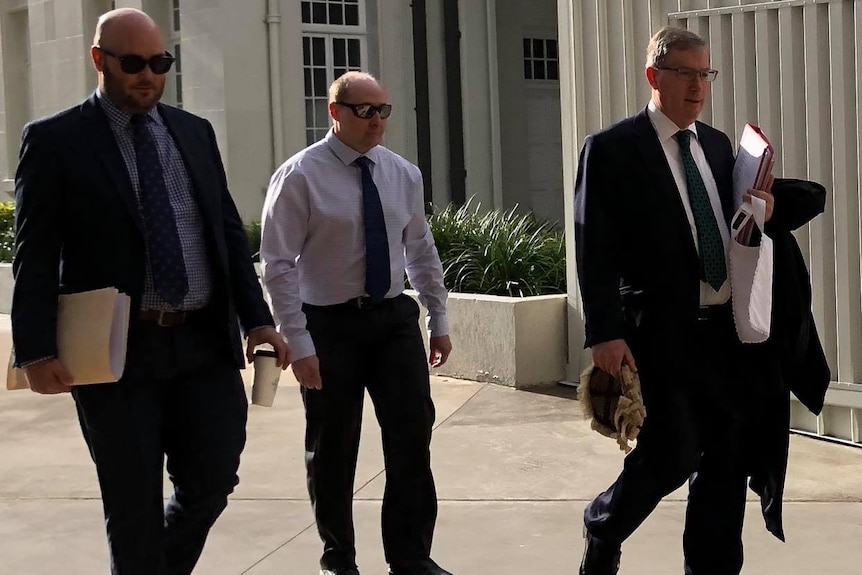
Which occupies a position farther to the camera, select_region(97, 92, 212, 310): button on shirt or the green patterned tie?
the green patterned tie

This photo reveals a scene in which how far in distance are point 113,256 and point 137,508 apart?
73 cm

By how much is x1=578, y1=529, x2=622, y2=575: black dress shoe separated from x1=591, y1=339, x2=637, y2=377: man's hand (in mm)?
587

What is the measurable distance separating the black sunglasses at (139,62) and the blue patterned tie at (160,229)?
163 mm

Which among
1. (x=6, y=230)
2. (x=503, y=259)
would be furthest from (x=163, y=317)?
(x=6, y=230)

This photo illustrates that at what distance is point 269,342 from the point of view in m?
4.27

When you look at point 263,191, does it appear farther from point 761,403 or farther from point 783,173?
point 761,403

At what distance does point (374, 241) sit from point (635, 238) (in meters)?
1.04

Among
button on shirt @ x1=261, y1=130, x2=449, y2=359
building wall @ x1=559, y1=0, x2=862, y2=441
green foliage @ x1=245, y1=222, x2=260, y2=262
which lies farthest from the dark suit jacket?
green foliage @ x1=245, y1=222, x2=260, y2=262

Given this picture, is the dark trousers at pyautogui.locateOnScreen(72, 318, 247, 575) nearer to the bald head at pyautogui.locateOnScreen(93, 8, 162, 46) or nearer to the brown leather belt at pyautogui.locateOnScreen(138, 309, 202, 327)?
the brown leather belt at pyautogui.locateOnScreen(138, 309, 202, 327)

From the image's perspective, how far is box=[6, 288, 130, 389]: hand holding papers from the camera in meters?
3.80

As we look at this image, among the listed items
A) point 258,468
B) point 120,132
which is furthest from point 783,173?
point 120,132

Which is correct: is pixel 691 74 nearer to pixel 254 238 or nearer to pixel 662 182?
pixel 662 182

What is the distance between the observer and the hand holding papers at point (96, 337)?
380cm

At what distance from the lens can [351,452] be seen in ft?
16.6
